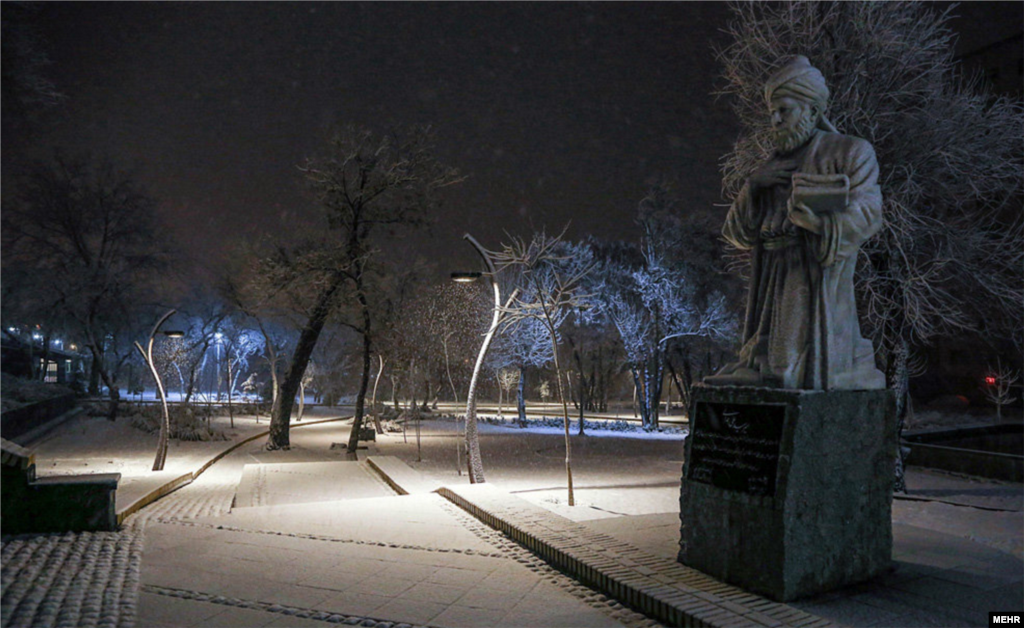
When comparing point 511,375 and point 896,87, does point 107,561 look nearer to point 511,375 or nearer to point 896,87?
point 896,87

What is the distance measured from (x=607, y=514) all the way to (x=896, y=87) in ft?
28.6

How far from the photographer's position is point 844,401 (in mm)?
5332

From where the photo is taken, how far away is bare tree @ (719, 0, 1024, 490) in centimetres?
1174

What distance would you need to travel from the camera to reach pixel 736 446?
542 centimetres

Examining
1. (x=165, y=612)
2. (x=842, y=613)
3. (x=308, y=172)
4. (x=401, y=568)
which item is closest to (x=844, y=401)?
(x=842, y=613)

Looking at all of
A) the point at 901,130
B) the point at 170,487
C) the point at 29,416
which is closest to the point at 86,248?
the point at 29,416

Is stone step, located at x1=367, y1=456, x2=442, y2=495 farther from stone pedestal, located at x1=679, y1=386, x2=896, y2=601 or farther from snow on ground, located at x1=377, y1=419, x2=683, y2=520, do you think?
stone pedestal, located at x1=679, y1=386, x2=896, y2=601

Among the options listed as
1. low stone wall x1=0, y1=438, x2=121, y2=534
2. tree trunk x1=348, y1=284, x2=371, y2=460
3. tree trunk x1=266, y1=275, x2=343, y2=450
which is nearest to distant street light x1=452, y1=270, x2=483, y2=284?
low stone wall x1=0, y1=438, x2=121, y2=534

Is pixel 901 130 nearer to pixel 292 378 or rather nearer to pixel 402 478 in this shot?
pixel 402 478

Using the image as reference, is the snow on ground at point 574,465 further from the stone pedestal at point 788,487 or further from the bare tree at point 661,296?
the stone pedestal at point 788,487

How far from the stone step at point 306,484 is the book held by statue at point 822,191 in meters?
8.37

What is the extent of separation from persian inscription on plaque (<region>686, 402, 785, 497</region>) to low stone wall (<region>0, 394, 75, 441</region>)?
1768 cm

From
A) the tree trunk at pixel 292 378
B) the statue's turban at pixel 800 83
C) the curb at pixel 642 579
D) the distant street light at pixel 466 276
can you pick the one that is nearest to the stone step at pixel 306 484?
the distant street light at pixel 466 276

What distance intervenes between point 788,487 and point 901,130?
9.70 metres
